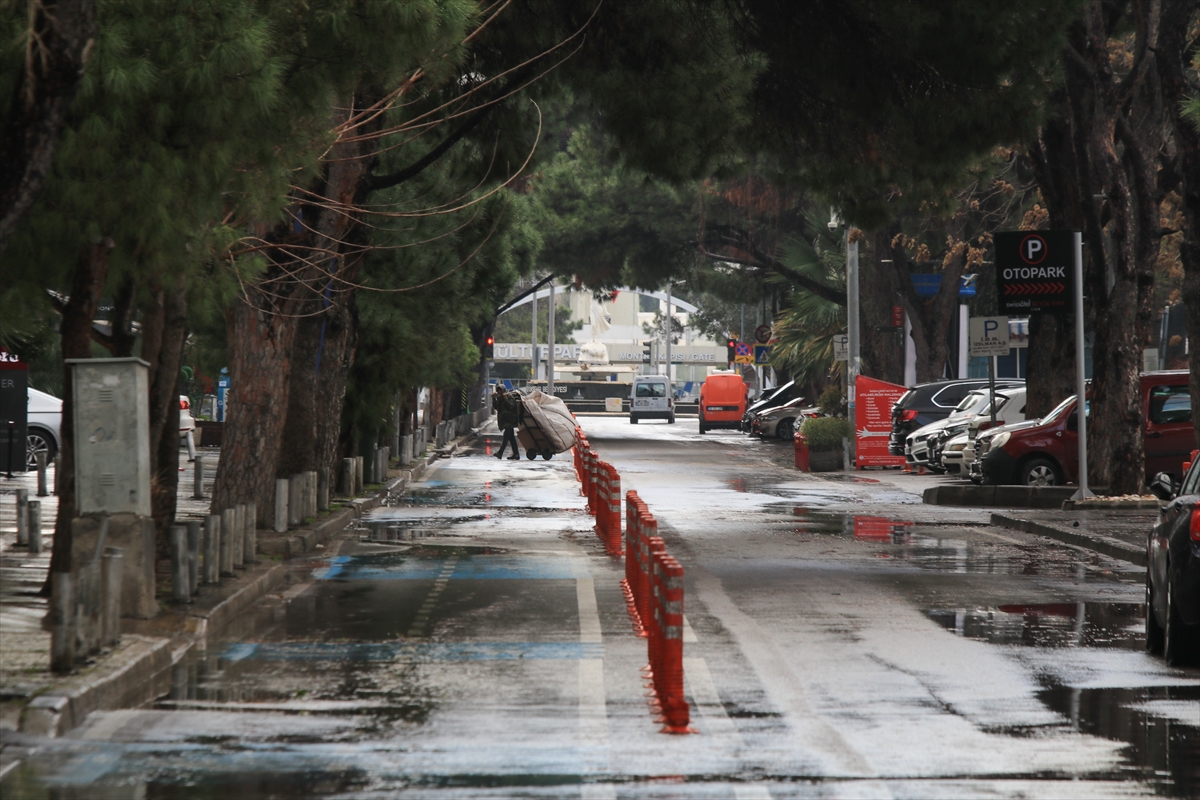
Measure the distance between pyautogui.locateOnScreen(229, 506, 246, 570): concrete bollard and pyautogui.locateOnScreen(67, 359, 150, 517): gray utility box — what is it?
3.17 metres

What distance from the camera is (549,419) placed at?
3753 cm

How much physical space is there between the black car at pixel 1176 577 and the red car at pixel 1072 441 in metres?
13.9

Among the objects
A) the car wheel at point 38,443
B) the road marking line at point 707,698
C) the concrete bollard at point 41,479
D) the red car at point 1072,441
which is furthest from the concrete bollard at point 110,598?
the car wheel at point 38,443

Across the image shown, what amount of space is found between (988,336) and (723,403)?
34.2 m

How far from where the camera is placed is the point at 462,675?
366 inches

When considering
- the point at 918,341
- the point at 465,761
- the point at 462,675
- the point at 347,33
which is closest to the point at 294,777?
the point at 465,761

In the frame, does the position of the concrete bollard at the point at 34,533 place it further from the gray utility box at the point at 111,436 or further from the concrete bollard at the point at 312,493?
the gray utility box at the point at 111,436

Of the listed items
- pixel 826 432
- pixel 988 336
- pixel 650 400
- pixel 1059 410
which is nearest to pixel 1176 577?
pixel 1059 410

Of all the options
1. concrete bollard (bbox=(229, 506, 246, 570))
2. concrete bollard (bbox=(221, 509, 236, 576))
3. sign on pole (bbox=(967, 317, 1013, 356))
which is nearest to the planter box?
sign on pole (bbox=(967, 317, 1013, 356))

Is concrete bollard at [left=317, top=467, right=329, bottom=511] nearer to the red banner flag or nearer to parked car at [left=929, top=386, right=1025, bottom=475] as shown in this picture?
parked car at [left=929, top=386, right=1025, bottom=475]

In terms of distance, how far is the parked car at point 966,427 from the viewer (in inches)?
1105

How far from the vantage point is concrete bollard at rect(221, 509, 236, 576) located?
1336cm

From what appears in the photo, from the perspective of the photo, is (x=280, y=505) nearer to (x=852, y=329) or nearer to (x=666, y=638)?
(x=666, y=638)

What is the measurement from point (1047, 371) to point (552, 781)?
20.4 metres
